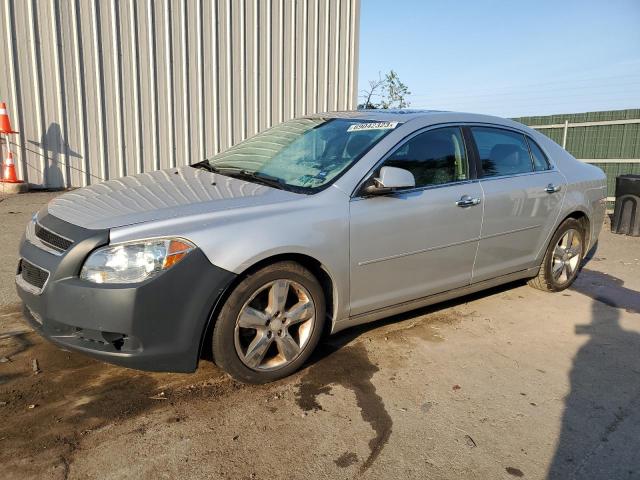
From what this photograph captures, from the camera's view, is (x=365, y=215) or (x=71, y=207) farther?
(x=365, y=215)

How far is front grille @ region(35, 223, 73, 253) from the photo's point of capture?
8.38 ft

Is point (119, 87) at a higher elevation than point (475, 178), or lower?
higher

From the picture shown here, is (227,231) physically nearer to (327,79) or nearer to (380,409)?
(380,409)

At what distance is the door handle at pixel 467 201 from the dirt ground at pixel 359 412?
3.22 ft

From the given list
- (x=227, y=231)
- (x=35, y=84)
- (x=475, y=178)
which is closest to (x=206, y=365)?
(x=227, y=231)

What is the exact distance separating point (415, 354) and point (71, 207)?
7.82ft

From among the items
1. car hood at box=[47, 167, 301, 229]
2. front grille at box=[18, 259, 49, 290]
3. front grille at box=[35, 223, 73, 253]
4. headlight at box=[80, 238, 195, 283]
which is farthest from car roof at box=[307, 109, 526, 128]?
front grille at box=[18, 259, 49, 290]

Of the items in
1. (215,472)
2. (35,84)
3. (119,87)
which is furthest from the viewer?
(119,87)

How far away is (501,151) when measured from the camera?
416 centimetres

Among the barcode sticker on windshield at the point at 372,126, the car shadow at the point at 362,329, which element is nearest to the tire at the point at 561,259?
the car shadow at the point at 362,329

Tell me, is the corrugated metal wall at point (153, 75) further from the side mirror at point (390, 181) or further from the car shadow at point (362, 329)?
the side mirror at point (390, 181)

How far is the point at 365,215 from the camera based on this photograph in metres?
3.11

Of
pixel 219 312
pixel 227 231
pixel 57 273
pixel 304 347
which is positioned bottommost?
pixel 304 347

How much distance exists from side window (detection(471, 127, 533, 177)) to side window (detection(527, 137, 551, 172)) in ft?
0.22
